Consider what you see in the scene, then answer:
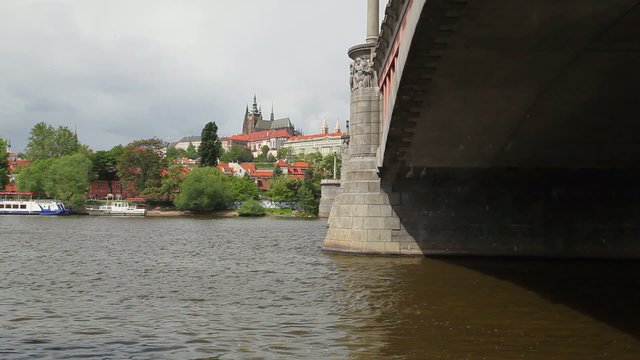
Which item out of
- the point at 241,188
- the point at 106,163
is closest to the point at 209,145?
Result: the point at 241,188

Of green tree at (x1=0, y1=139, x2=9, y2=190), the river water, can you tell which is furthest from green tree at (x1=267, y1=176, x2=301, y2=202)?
the river water

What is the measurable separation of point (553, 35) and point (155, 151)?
315 ft

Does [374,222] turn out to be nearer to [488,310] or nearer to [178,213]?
[488,310]

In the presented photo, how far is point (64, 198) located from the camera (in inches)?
3728

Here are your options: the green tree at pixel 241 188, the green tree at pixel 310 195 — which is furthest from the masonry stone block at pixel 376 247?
the green tree at pixel 241 188

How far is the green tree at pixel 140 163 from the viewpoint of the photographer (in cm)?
10419

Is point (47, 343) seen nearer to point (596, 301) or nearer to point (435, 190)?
point (596, 301)

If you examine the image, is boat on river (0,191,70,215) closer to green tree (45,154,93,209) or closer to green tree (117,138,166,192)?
green tree (45,154,93,209)

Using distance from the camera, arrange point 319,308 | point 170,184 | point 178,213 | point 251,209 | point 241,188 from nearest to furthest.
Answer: point 319,308, point 178,213, point 251,209, point 170,184, point 241,188

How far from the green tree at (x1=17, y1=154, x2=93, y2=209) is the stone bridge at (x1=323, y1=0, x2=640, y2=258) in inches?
2926

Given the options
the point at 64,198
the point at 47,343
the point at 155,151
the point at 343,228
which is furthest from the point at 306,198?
the point at 47,343

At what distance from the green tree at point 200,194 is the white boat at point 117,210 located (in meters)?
5.49

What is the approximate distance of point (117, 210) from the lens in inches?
3588

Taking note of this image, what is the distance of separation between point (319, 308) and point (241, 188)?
99.6 m
